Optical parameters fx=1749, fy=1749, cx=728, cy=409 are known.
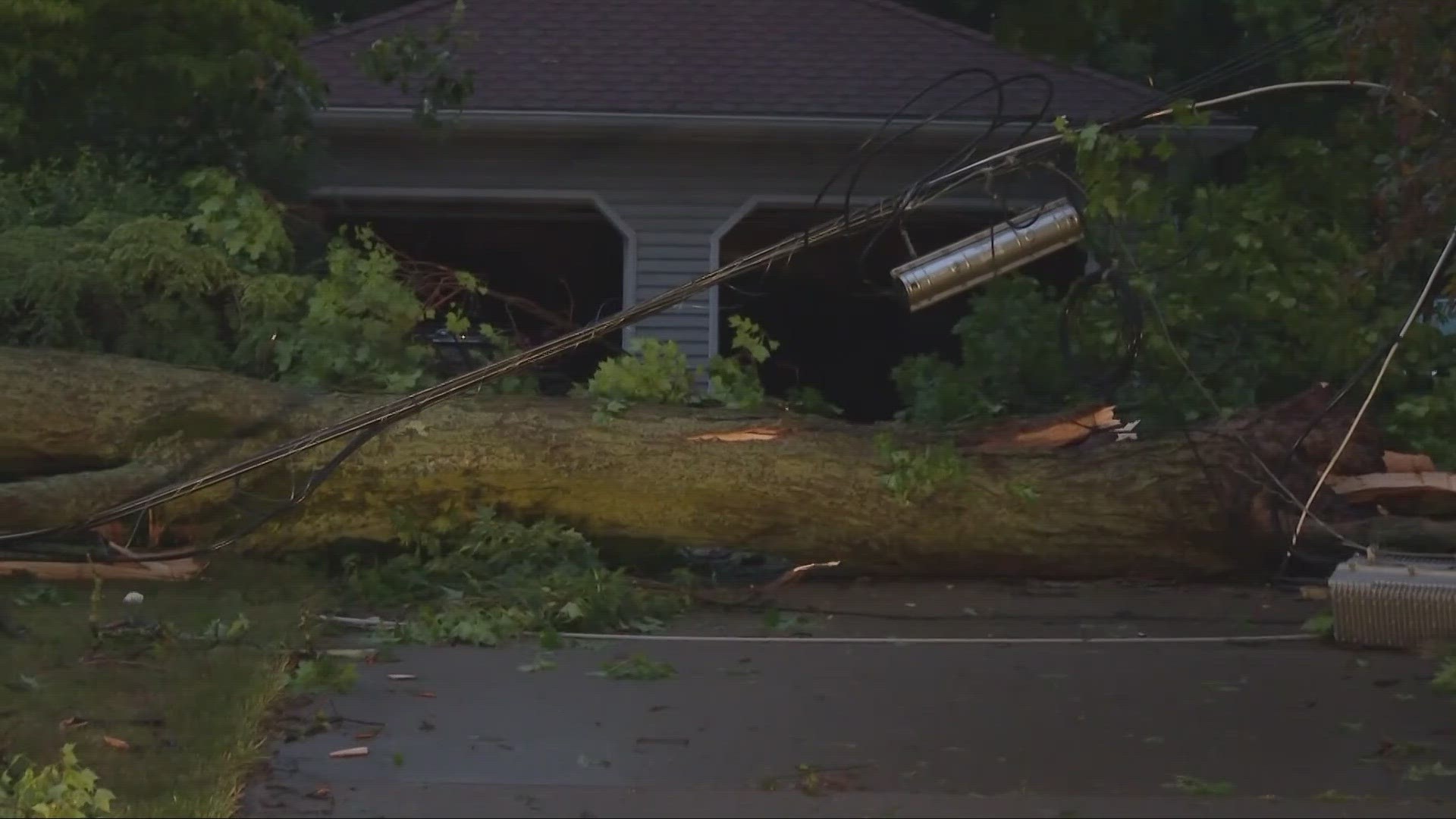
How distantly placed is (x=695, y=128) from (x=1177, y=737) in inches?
298

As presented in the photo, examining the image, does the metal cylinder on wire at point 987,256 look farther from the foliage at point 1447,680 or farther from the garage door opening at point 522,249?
the garage door opening at point 522,249

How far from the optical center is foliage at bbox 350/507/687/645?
7.41 metres

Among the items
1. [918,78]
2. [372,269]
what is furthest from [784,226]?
[372,269]

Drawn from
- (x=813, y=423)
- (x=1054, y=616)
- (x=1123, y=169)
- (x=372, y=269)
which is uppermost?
(x=1123, y=169)

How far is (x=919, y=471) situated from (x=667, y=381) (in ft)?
4.68

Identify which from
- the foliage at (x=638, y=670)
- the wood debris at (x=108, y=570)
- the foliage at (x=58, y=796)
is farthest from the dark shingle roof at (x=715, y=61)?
the foliage at (x=58, y=796)

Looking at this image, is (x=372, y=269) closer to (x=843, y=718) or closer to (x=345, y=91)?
(x=345, y=91)

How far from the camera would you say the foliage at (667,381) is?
8773 millimetres

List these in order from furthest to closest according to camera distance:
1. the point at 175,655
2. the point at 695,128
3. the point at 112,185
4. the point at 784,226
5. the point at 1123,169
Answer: the point at 784,226 → the point at 695,128 → the point at 112,185 → the point at 1123,169 → the point at 175,655

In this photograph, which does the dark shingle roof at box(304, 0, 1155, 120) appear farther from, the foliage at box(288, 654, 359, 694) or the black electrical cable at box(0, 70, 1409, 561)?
the foliage at box(288, 654, 359, 694)

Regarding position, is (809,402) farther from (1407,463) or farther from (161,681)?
(161,681)

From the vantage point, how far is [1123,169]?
7.34 meters

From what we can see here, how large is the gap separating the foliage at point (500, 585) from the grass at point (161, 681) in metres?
0.46

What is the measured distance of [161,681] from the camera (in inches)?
250
